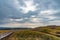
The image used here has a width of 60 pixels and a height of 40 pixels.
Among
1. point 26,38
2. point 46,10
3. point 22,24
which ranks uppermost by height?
point 46,10

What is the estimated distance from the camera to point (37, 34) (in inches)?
162

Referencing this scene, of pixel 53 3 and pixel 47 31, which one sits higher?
pixel 53 3

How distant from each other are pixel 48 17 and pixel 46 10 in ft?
0.63

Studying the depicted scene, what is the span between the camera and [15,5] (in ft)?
13.8

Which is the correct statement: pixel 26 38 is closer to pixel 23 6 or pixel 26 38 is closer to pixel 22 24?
pixel 22 24

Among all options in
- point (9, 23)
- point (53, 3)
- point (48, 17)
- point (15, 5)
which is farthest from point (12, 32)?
point (53, 3)

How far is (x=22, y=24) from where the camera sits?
164 inches

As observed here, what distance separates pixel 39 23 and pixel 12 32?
0.74 metres

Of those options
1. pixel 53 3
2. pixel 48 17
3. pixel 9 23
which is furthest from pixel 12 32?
pixel 53 3

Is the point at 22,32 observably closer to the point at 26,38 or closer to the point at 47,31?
the point at 26,38

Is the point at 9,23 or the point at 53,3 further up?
the point at 53,3

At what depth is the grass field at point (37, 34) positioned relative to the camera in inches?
161

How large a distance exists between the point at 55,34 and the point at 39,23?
501mm

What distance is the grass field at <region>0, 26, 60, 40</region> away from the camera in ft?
13.4
